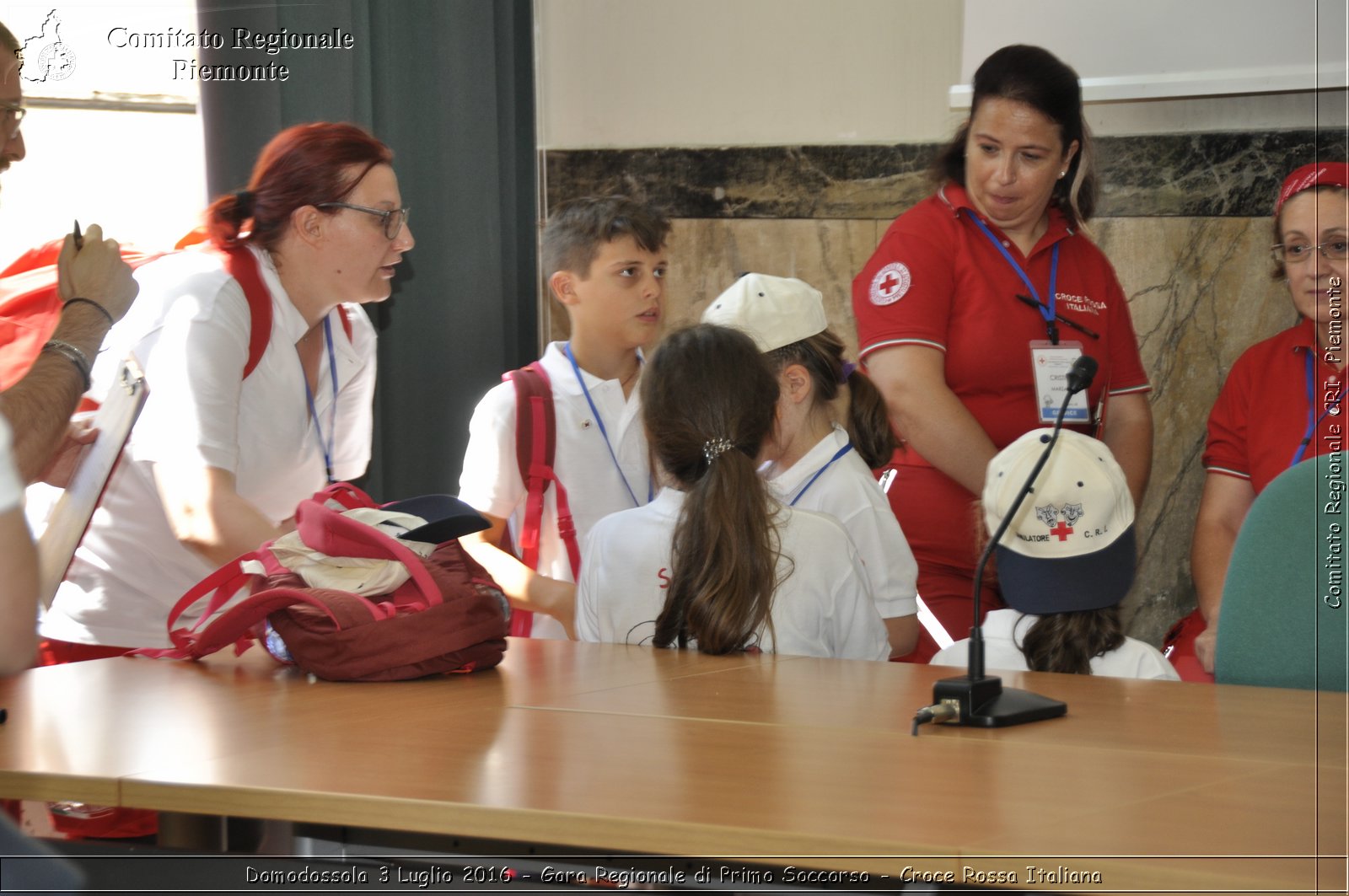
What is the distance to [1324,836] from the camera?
→ 1047mm

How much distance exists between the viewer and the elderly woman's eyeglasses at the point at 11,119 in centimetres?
196

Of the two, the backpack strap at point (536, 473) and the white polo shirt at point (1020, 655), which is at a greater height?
the backpack strap at point (536, 473)

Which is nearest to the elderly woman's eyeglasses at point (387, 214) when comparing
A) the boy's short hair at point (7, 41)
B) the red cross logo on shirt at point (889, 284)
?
the boy's short hair at point (7, 41)

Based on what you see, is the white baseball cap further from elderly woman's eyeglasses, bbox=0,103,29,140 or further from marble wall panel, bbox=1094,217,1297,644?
marble wall panel, bbox=1094,217,1297,644

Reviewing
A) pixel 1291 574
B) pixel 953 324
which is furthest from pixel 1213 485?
pixel 1291 574

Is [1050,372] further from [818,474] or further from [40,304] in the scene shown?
[40,304]

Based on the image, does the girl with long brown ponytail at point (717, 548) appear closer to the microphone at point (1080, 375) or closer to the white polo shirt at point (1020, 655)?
the white polo shirt at point (1020, 655)

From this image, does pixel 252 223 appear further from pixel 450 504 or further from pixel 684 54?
pixel 684 54

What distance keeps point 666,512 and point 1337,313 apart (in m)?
1.68

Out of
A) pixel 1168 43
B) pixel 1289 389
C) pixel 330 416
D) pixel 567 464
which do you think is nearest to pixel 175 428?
pixel 330 416

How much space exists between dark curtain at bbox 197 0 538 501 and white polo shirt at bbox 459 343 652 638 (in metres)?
0.87

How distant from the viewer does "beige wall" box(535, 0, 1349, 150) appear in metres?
3.88

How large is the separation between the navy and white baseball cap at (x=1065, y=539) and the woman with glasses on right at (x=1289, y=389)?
35.0 inches

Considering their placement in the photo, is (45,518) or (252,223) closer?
(45,518)
